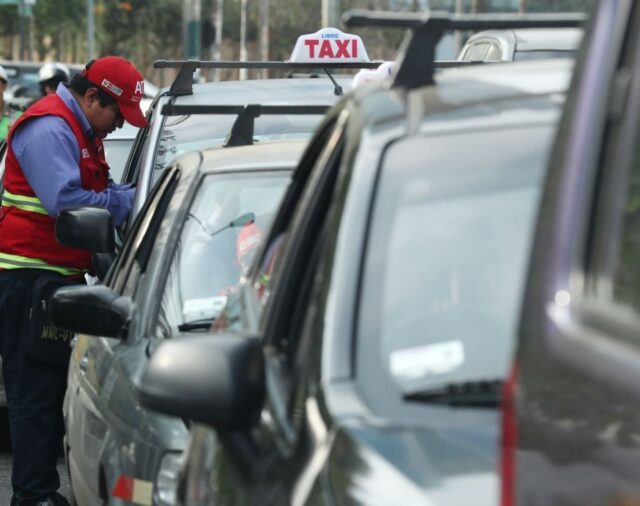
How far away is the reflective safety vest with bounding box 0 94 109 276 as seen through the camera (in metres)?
7.51

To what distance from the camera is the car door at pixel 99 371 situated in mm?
5238

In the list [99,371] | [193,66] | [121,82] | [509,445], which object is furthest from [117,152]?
[509,445]

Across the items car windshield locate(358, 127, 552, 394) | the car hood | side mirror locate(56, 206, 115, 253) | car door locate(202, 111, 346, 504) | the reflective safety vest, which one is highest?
car windshield locate(358, 127, 552, 394)

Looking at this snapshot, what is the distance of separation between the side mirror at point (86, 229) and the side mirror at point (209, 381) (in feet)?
12.6

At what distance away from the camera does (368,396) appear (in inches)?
100

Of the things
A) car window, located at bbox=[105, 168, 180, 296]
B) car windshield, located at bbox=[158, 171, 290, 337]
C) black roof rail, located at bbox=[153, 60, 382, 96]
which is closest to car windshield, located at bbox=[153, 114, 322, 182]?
black roof rail, located at bbox=[153, 60, 382, 96]

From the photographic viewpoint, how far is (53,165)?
755cm

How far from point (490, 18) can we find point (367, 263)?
89 cm

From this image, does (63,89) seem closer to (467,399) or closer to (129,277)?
(129,277)

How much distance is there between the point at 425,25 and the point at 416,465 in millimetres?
1317

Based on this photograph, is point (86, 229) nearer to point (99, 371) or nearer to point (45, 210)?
point (45, 210)

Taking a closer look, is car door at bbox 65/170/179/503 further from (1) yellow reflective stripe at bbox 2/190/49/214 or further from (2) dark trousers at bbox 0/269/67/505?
(1) yellow reflective stripe at bbox 2/190/49/214

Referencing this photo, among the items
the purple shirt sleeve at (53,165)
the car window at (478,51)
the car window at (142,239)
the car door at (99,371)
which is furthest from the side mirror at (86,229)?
the car window at (478,51)

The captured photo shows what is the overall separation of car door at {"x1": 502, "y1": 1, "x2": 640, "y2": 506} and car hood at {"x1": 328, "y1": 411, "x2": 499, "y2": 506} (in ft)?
0.62
